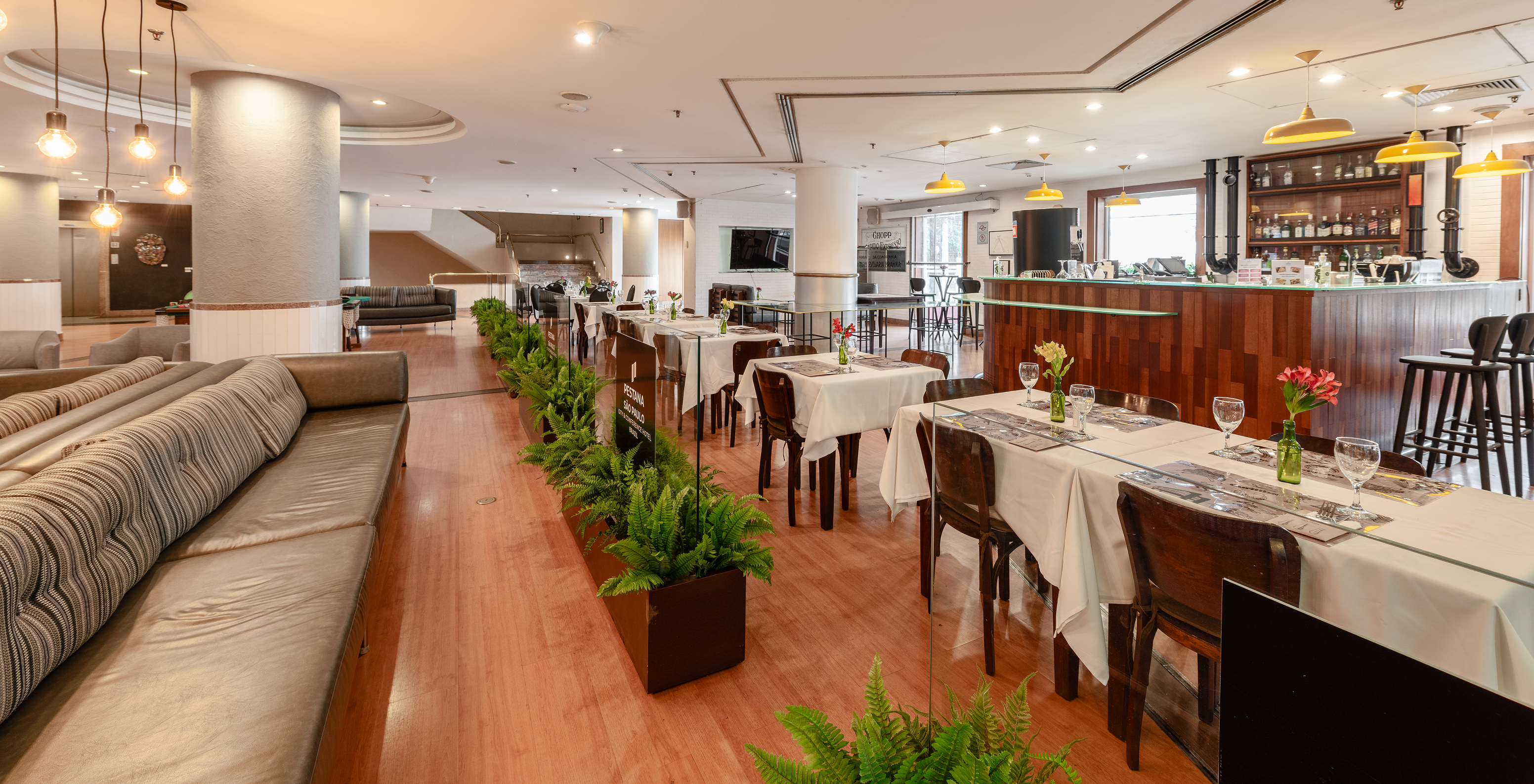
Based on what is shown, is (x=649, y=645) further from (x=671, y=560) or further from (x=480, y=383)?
(x=480, y=383)

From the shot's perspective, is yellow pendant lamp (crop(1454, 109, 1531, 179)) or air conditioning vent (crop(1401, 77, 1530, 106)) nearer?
air conditioning vent (crop(1401, 77, 1530, 106))

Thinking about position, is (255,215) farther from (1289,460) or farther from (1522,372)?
(1522,372)

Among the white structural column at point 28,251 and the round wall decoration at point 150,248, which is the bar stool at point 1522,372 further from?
the round wall decoration at point 150,248

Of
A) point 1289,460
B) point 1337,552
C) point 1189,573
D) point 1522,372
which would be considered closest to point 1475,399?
point 1522,372

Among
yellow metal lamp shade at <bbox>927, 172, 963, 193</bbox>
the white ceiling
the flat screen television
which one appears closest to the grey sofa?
the white ceiling

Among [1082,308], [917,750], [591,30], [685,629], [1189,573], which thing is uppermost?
[591,30]

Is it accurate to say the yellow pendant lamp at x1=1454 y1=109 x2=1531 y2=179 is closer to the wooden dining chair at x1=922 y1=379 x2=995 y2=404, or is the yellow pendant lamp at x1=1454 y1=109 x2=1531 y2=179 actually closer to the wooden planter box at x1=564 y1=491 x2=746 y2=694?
the wooden dining chair at x1=922 y1=379 x2=995 y2=404

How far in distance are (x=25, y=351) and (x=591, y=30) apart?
5.27 metres

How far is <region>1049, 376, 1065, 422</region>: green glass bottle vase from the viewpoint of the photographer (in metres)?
2.64

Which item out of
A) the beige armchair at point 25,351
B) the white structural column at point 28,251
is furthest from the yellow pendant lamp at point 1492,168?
the white structural column at point 28,251

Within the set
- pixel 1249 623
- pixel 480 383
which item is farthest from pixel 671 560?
pixel 480 383

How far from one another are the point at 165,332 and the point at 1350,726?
7543 mm

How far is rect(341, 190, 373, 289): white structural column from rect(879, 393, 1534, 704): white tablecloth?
40.9ft

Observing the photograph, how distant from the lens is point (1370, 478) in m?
1.88
